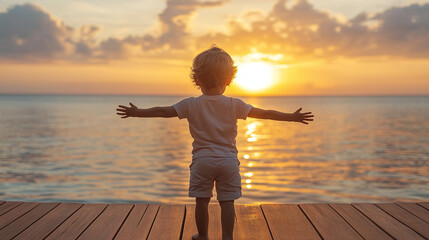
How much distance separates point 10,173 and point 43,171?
0.89m

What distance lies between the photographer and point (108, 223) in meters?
4.30

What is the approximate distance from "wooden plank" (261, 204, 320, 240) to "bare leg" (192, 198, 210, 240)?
638mm

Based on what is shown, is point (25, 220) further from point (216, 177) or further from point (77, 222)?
point (216, 177)

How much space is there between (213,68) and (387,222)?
239 cm

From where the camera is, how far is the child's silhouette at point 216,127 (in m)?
3.50

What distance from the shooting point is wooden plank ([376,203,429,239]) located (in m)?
4.17

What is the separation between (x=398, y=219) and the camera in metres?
4.50

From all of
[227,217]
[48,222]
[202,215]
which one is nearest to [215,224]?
[202,215]

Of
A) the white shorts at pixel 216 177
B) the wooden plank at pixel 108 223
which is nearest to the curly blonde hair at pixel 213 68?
the white shorts at pixel 216 177

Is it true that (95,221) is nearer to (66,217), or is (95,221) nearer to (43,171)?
(66,217)

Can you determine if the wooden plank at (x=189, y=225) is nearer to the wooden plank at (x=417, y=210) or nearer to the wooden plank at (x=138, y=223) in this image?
the wooden plank at (x=138, y=223)

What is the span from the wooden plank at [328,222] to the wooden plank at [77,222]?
2.16 metres

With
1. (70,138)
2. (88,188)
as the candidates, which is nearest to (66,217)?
(88,188)

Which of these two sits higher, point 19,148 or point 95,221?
point 95,221
